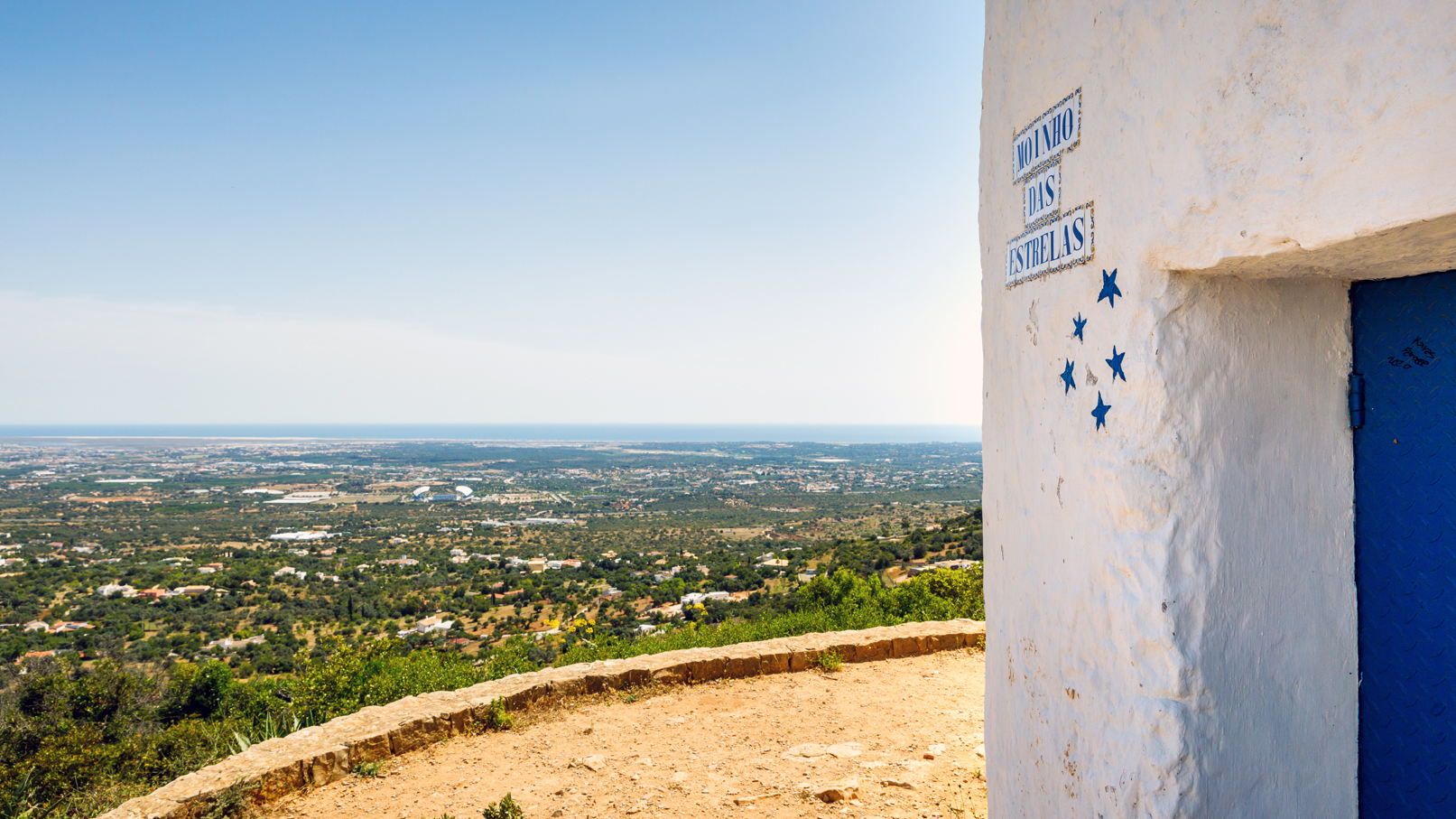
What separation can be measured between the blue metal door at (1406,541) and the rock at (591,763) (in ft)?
11.8

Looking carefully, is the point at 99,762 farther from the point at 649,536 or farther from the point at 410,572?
the point at 649,536

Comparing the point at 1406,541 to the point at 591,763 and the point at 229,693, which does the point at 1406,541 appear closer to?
the point at 591,763

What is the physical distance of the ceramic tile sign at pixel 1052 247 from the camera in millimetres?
2215

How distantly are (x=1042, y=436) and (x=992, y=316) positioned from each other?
27.2 inches

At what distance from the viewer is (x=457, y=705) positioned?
468cm

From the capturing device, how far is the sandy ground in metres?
3.63

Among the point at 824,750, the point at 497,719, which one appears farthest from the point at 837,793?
the point at 497,719

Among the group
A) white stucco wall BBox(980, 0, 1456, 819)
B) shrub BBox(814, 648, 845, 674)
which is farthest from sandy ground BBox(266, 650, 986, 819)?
white stucco wall BBox(980, 0, 1456, 819)

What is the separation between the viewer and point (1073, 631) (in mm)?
2277

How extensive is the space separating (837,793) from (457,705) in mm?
2749

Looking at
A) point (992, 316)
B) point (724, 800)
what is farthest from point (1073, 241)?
point (724, 800)

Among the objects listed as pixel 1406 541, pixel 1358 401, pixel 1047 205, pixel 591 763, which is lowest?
pixel 591 763

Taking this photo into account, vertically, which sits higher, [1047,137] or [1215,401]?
[1047,137]

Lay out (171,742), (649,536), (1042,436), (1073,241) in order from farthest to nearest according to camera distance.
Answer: (649,536)
(171,742)
(1042,436)
(1073,241)
